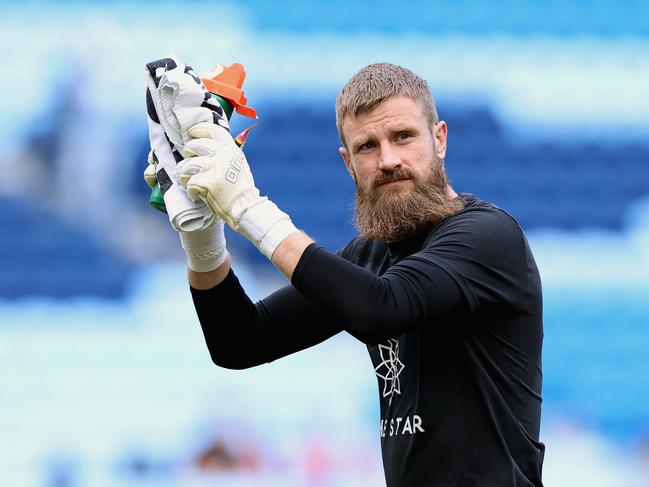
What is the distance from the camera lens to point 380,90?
9.32 ft

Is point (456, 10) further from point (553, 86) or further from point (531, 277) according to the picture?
point (531, 277)

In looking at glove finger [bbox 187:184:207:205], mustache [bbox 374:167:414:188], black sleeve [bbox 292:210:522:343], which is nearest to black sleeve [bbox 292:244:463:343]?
black sleeve [bbox 292:210:522:343]

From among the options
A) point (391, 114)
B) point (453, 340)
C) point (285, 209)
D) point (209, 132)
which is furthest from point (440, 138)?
point (285, 209)

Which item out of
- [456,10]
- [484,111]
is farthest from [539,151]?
[456,10]

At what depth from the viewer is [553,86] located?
675 cm

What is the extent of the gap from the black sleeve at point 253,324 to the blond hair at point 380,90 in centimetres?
45

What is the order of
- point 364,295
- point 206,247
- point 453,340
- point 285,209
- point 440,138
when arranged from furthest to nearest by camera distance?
point 285,209 < point 440,138 < point 206,247 < point 453,340 < point 364,295

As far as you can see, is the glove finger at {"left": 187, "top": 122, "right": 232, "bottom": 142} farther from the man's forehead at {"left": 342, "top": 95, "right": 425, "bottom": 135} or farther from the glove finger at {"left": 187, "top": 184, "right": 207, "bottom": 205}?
the man's forehead at {"left": 342, "top": 95, "right": 425, "bottom": 135}

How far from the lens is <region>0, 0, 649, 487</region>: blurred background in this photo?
18.8 feet

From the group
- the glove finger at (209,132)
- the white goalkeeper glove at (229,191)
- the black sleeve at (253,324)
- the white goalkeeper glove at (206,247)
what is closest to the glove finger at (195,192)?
the white goalkeeper glove at (229,191)

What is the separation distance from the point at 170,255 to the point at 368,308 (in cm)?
375

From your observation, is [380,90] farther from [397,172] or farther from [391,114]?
[397,172]

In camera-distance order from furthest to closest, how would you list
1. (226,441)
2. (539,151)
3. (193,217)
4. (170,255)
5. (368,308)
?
(539,151) → (170,255) → (226,441) → (193,217) → (368,308)

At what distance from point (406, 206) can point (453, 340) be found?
330 mm
